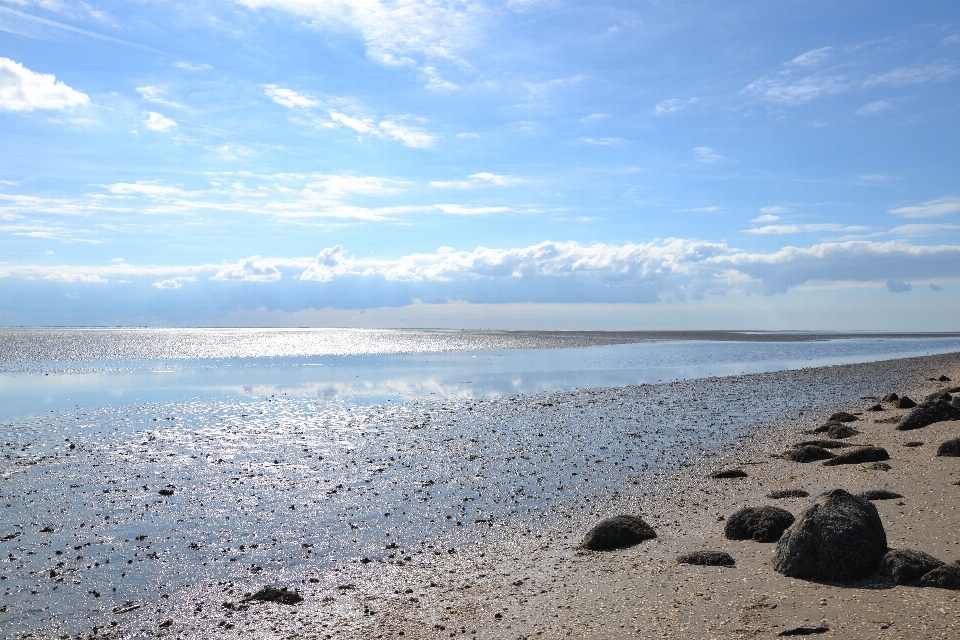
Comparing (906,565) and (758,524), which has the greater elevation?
(906,565)

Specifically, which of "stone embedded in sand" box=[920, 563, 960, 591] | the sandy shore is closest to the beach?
the sandy shore

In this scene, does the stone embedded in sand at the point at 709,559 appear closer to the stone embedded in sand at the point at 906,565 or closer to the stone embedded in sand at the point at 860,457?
the stone embedded in sand at the point at 906,565

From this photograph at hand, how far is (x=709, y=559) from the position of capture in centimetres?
1241

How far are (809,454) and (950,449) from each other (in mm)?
3764

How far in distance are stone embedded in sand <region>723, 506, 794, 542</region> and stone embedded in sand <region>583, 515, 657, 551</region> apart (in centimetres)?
160

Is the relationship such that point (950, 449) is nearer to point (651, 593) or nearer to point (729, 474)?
point (729, 474)

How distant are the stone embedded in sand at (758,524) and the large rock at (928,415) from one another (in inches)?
621

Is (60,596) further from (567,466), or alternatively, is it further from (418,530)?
(567,466)

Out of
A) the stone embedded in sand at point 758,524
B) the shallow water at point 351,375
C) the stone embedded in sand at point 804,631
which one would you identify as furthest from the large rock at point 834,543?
the shallow water at point 351,375

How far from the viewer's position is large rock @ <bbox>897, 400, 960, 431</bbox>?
26.1 metres

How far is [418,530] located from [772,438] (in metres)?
16.7

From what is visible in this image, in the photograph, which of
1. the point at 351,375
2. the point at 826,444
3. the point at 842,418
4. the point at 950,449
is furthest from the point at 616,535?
the point at 351,375

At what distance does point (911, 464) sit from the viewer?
64.7 ft

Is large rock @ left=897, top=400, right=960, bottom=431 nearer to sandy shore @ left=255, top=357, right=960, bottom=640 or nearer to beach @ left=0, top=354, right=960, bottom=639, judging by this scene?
beach @ left=0, top=354, right=960, bottom=639
